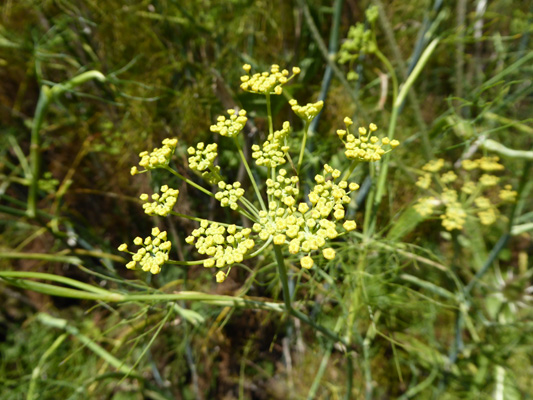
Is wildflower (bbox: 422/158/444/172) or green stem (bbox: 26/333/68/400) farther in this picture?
wildflower (bbox: 422/158/444/172)

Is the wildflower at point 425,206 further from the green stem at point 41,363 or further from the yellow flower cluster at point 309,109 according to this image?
the green stem at point 41,363

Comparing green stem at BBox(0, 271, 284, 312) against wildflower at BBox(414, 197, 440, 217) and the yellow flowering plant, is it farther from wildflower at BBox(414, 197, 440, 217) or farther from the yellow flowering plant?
wildflower at BBox(414, 197, 440, 217)

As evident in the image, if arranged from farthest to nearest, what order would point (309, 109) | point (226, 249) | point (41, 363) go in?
1. point (41, 363)
2. point (309, 109)
3. point (226, 249)

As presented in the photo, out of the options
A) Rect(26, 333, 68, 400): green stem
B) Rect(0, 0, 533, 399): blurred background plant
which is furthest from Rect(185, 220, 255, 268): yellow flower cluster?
Rect(26, 333, 68, 400): green stem

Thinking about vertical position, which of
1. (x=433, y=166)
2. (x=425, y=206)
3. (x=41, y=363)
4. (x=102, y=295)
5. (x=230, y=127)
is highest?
(x=230, y=127)

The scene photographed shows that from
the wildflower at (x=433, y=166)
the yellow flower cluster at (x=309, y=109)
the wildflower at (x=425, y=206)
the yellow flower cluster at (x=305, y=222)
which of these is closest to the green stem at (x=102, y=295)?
the yellow flower cluster at (x=305, y=222)

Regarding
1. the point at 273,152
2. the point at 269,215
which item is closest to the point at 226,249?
the point at 269,215

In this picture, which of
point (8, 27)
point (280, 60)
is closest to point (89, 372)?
point (280, 60)

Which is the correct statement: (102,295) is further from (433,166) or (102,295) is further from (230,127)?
(433,166)
